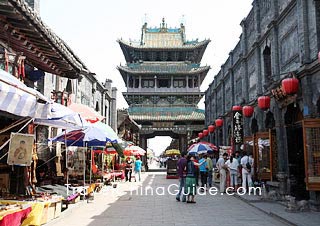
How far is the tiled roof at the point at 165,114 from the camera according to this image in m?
37.5

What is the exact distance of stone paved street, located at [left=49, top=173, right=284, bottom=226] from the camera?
8.51 meters

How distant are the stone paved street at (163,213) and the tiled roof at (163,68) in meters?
27.4

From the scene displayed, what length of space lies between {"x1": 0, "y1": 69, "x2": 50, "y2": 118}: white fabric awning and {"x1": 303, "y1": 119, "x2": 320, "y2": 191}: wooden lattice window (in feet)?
20.9

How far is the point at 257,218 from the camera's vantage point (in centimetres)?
909

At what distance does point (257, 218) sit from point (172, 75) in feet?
104

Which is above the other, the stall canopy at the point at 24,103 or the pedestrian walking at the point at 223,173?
the stall canopy at the point at 24,103

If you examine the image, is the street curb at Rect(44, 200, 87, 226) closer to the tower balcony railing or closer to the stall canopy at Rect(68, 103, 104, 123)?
the stall canopy at Rect(68, 103, 104, 123)

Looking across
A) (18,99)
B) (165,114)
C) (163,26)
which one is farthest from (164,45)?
(18,99)

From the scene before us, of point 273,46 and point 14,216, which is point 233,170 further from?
point 14,216

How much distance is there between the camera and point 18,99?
578cm

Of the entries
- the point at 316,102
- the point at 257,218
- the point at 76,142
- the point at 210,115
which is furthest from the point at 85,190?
the point at 210,115

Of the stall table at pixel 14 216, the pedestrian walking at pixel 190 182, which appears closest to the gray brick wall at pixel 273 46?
the pedestrian walking at pixel 190 182

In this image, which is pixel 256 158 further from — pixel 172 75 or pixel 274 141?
pixel 172 75

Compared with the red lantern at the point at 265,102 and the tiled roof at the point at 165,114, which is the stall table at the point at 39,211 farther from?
the tiled roof at the point at 165,114
